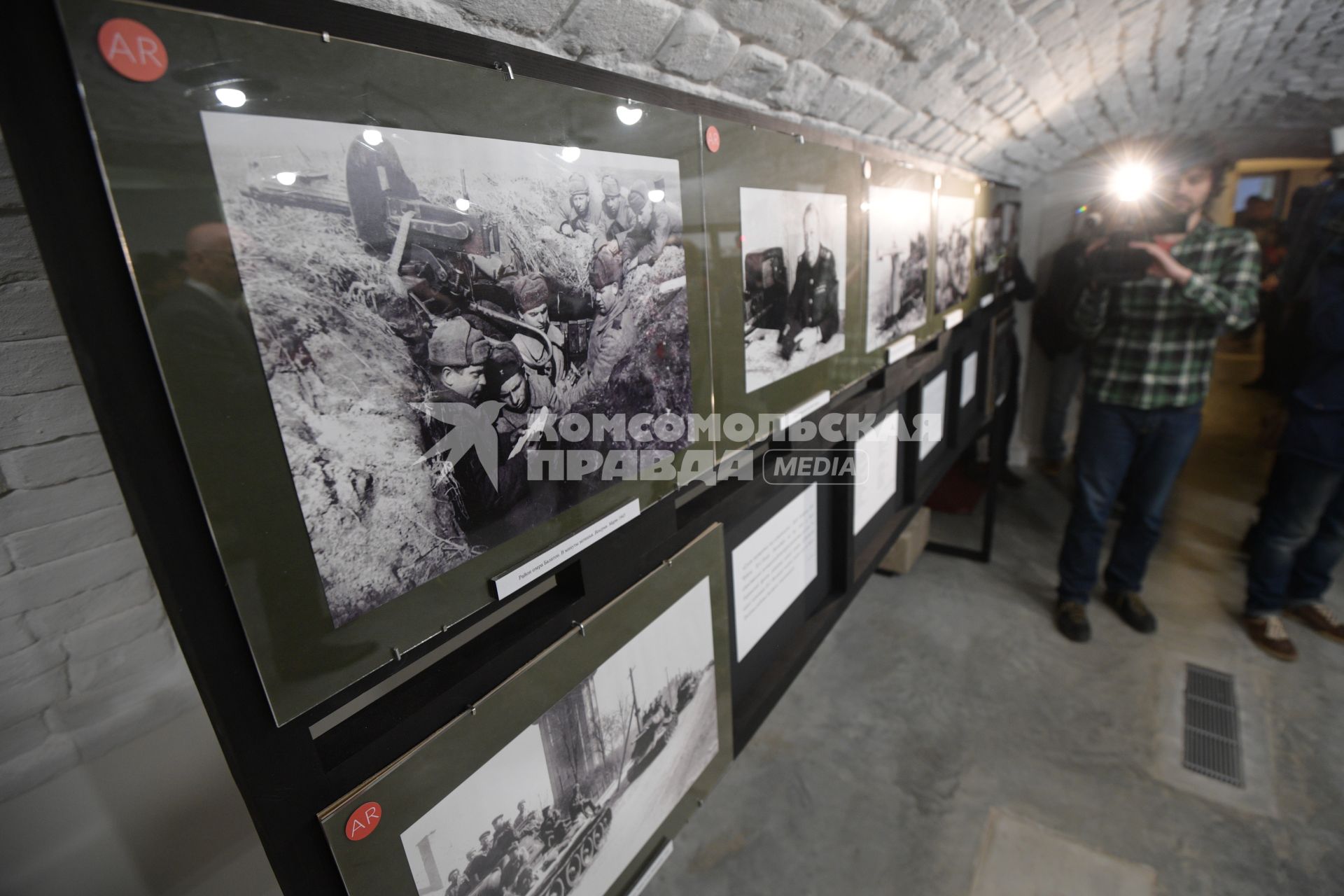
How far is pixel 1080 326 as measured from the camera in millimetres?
2988

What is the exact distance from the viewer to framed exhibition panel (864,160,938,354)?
5.87ft

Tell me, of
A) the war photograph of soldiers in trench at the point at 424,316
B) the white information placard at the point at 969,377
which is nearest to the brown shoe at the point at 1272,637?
the white information placard at the point at 969,377

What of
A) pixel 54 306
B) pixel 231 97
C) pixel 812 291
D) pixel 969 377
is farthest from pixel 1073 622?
pixel 54 306

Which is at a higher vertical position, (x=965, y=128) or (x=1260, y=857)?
(x=965, y=128)

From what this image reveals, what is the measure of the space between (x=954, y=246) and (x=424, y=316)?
2559mm

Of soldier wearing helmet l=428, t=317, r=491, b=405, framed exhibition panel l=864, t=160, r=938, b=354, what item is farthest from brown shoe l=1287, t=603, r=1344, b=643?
soldier wearing helmet l=428, t=317, r=491, b=405

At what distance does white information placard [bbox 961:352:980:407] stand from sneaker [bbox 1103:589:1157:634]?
1325 millimetres

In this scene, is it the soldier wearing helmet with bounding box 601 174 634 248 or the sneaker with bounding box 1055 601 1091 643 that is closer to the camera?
the soldier wearing helmet with bounding box 601 174 634 248

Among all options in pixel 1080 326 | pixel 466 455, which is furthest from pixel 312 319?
pixel 1080 326

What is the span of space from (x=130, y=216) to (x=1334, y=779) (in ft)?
12.0

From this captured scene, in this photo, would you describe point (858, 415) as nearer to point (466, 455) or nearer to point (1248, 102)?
point (466, 455)

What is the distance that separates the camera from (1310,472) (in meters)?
2.75

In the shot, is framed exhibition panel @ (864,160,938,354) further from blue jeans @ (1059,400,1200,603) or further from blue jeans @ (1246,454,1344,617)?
blue jeans @ (1246,454,1344,617)

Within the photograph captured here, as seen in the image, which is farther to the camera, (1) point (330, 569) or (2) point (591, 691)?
(2) point (591, 691)
